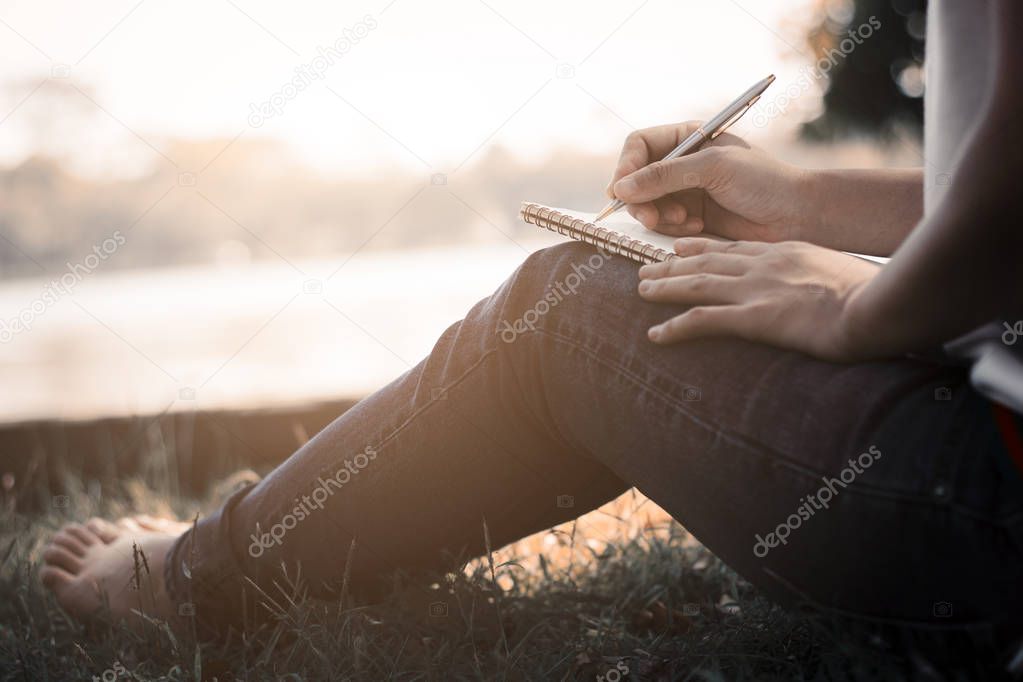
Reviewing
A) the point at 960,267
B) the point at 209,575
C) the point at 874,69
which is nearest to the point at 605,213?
the point at 960,267

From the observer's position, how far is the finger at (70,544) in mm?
1445

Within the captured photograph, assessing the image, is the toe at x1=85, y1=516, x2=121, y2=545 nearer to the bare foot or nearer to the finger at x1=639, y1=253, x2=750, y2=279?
the bare foot

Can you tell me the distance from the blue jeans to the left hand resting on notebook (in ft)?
0.06

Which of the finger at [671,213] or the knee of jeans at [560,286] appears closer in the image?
the knee of jeans at [560,286]

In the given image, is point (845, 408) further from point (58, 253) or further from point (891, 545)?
point (58, 253)

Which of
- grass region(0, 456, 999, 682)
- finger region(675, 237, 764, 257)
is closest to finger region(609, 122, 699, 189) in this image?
finger region(675, 237, 764, 257)

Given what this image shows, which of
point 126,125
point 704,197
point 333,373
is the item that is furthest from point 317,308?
point 704,197

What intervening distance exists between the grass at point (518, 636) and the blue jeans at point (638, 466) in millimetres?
51

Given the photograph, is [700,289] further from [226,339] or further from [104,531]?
[226,339]

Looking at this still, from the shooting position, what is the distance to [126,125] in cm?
230

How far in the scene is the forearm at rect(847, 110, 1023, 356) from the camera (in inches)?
25.6

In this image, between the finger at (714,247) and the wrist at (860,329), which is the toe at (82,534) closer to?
the finger at (714,247)

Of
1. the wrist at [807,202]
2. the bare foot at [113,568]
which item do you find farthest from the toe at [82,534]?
the wrist at [807,202]

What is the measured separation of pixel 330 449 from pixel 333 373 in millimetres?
2873
